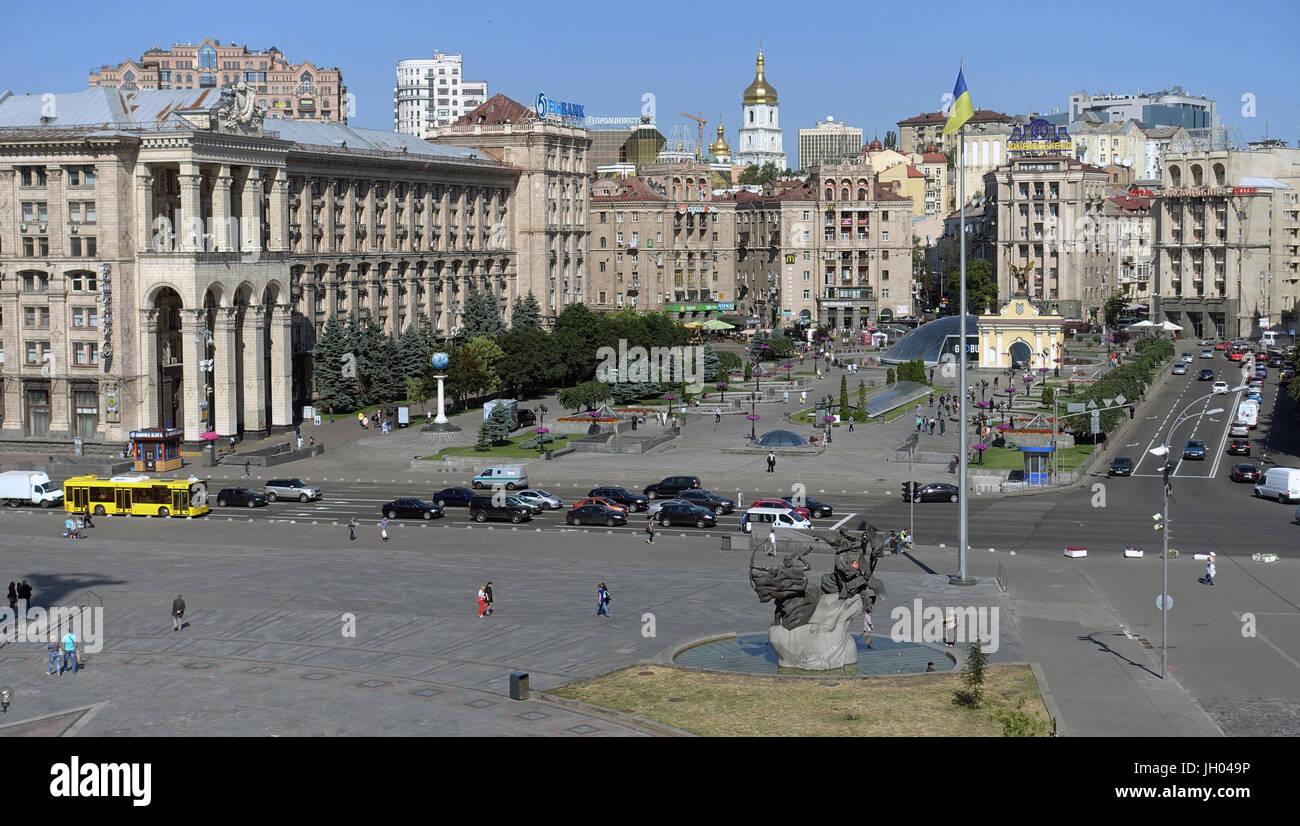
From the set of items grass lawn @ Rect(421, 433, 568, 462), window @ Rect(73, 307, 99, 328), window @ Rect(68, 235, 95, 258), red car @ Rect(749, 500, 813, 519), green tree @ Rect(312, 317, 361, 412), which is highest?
window @ Rect(68, 235, 95, 258)

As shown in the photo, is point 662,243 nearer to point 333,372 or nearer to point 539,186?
point 539,186

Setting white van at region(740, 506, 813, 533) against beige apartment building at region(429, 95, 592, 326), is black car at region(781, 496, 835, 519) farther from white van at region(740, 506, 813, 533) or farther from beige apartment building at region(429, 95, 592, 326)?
beige apartment building at region(429, 95, 592, 326)

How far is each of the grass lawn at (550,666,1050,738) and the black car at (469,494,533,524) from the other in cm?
2872

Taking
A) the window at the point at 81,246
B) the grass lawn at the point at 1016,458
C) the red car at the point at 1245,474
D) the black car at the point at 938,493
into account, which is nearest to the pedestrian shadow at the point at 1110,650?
the black car at the point at 938,493

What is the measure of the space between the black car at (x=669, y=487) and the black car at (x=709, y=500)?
1421mm

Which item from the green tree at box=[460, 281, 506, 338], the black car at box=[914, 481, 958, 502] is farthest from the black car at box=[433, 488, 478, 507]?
the green tree at box=[460, 281, 506, 338]

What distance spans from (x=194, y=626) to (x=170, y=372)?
5032 cm

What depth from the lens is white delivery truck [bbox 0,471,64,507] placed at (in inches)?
3073

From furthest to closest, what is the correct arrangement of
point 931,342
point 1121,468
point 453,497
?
point 931,342
point 1121,468
point 453,497

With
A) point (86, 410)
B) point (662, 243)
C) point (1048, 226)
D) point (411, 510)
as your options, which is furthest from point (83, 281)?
point (1048, 226)

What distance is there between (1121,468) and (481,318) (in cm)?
6135

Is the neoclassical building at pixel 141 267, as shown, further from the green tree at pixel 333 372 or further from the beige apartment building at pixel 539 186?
the beige apartment building at pixel 539 186

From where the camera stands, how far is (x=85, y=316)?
9538 centimetres
